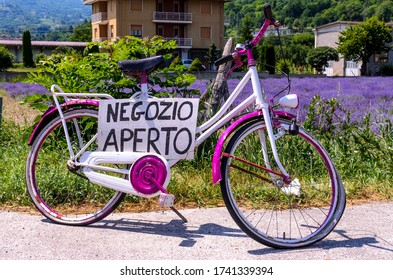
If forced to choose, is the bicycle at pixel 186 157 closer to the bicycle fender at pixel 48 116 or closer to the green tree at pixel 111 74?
the bicycle fender at pixel 48 116

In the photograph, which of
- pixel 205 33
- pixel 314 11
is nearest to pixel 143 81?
pixel 205 33

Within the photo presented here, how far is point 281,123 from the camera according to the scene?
3588 millimetres

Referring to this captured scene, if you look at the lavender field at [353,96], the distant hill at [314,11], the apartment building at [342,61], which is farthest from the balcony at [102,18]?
the distant hill at [314,11]

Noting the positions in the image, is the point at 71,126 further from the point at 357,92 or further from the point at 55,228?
the point at 357,92

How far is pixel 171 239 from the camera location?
3604 mm

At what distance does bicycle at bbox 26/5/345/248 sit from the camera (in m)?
3.54

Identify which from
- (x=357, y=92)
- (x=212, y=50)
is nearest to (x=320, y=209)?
(x=357, y=92)

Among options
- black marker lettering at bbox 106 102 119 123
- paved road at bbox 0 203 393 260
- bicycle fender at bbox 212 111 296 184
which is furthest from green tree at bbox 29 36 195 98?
bicycle fender at bbox 212 111 296 184

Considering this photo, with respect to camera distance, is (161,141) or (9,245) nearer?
(9,245)

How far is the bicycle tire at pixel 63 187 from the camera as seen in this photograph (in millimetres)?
3887

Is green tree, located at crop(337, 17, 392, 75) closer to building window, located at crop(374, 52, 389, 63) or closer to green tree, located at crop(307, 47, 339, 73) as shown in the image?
green tree, located at crop(307, 47, 339, 73)

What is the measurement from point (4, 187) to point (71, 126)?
70cm

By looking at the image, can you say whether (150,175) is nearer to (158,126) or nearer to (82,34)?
(158,126)
